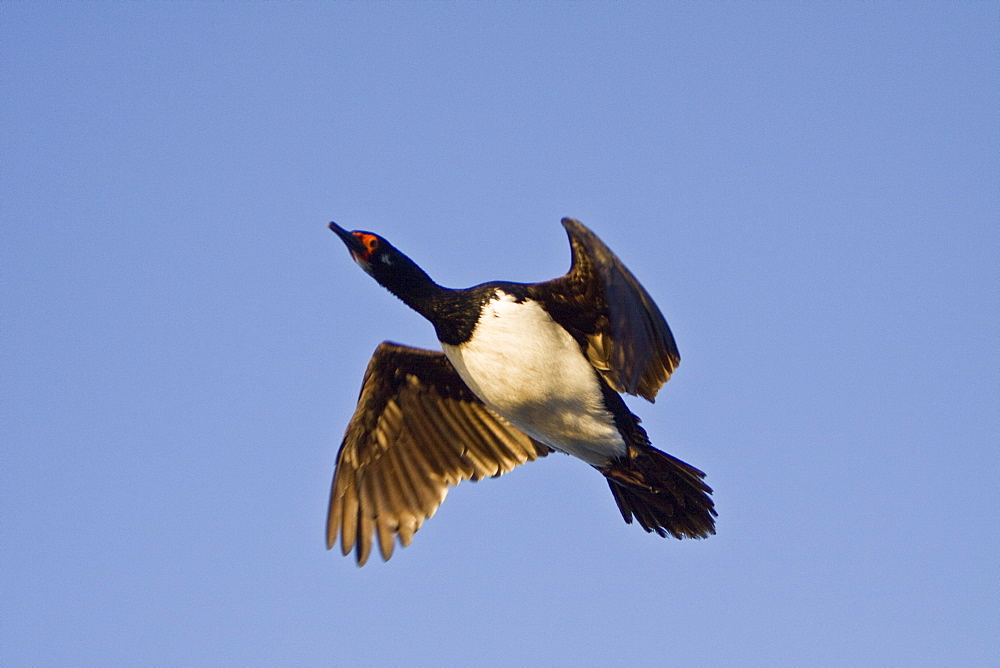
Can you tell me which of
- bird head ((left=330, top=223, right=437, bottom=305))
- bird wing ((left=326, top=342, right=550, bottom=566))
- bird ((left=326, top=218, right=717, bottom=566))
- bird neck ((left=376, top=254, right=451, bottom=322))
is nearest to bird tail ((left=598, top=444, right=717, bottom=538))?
bird ((left=326, top=218, right=717, bottom=566))

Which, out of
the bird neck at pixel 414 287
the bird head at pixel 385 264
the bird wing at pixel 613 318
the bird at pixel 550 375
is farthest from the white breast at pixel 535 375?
the bird head at pixel 385 264

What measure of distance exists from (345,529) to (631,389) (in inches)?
125

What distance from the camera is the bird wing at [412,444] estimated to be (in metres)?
8.39

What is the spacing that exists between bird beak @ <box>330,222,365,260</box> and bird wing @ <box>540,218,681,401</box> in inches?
55.4

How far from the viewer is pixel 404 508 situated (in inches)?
330

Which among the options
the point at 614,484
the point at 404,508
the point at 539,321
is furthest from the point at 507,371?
the point at 404,508

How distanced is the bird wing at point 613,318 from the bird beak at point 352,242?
141 centimetres

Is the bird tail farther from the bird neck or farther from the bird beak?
the bird beak

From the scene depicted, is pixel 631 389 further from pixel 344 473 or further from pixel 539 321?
→ pixel 344 473

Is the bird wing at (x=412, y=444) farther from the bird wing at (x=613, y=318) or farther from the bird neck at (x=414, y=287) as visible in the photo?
the bird wing at (x=613, y=318)

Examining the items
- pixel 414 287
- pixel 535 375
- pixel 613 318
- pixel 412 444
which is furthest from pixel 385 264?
pixel 613 318

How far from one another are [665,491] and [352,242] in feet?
9.01

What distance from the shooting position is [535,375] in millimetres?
7215

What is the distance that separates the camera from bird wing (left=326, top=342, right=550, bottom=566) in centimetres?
839
